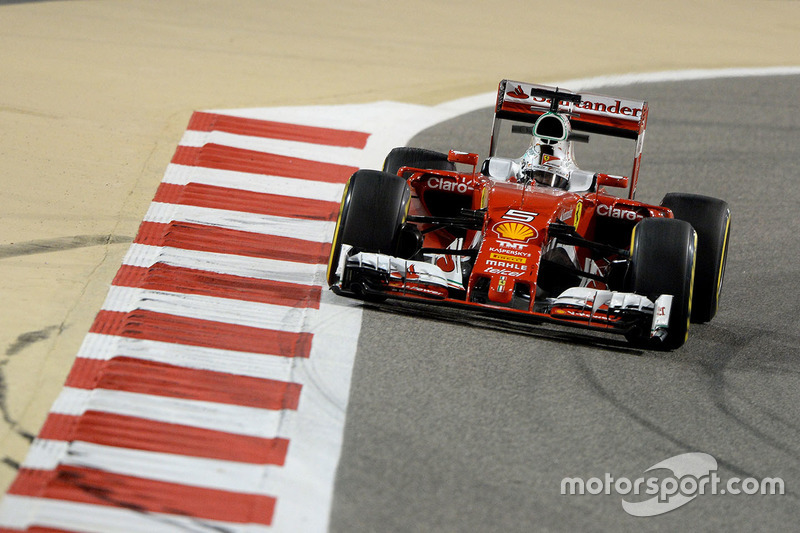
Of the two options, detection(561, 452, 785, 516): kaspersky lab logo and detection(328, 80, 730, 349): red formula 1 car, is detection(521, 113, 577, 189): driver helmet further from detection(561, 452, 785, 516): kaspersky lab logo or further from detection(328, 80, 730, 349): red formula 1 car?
detection(561, 452, 785, 516): kaspersky lab logo

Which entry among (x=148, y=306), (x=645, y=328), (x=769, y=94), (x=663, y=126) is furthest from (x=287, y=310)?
(x=769, y=94)

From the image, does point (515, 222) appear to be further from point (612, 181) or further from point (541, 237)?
point (612, 181)

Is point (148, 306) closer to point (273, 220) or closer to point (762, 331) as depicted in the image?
point (273, 220)

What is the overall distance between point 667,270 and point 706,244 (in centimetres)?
95

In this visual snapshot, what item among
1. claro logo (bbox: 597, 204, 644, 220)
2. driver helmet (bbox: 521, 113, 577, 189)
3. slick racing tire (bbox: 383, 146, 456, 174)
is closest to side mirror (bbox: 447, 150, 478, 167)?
slick racing tire (bbox: 383, 146, 456, 174)

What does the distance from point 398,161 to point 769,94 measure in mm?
7368

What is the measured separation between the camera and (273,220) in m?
9.41

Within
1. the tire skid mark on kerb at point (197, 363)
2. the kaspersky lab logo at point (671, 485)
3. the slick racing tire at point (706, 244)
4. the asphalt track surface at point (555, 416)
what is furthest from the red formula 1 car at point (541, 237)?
the kaspersky lab logo at point (671, 485)

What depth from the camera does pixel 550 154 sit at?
8.97 metres

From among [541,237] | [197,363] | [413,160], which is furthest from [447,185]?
[197,363]

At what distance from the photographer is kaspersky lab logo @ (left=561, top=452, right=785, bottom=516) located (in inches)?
233

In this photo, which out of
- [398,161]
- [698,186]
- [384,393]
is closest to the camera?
[384,393]

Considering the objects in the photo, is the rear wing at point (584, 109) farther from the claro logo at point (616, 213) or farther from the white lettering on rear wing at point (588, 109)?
the claro logo at point (616, 213)

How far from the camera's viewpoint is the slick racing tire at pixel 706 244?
319 inches
